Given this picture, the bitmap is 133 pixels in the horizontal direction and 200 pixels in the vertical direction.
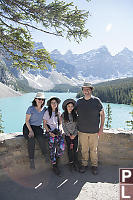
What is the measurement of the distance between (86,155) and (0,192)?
1.95 meters

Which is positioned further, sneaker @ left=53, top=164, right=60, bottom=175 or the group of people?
sneaker @ left=53, top=164, right=60, bottom=175

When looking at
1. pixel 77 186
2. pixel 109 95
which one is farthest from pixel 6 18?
pixel 109 95

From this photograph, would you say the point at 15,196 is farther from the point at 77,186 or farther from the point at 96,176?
the point at 96,176

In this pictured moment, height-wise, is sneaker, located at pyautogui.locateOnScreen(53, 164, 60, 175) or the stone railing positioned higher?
the stone railing

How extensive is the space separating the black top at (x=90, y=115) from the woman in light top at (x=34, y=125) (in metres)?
0.88

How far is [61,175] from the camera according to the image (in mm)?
3908

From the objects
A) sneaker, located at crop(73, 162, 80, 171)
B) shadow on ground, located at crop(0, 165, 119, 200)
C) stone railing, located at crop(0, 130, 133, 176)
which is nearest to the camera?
shadow on ground, located at crop(0, 165, 119, 200)

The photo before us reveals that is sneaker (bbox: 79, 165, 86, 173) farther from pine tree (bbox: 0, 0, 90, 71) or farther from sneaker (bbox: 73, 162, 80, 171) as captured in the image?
pine tree (bbox: 0, 0, 90, 71)

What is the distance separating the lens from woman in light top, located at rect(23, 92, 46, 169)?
12.2 feet

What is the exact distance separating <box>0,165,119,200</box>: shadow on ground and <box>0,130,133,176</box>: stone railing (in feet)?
0.63

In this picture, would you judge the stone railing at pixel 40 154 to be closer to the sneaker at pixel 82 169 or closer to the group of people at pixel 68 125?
the group of people at pixel 68 125

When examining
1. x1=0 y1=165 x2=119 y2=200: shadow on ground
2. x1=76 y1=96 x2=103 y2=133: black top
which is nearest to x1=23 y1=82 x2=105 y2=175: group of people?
x1=76 y1=96 x2=103 y2=133: black top

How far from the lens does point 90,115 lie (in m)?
3.82

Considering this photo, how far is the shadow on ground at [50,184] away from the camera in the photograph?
3.22 m
